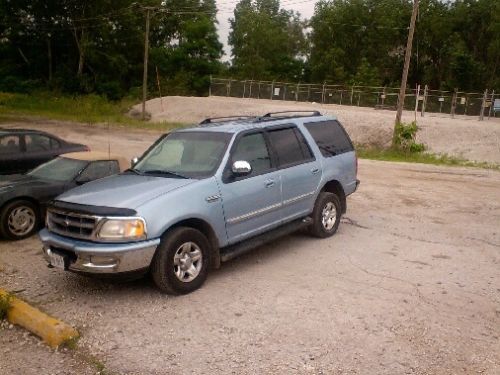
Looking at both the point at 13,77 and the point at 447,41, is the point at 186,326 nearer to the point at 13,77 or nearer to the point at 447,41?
the point at 13,77

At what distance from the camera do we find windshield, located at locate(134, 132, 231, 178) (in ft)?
19.7

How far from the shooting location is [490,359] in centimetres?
427

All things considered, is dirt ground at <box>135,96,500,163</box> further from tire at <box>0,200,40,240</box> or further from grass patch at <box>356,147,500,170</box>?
tire at <box>0,200,40,240</box>

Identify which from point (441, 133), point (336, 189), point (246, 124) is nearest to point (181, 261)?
point (246, 124)

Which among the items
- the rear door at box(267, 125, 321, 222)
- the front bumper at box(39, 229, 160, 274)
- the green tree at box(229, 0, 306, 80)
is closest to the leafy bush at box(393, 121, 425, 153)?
the rear door at box(267, 125, 321, 222)

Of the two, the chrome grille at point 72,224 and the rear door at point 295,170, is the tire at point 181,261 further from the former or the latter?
the rear door at point 295,170

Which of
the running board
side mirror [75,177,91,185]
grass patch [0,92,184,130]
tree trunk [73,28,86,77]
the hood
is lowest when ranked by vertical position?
grass patch [0,92,184,130]

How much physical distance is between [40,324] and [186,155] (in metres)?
2.62

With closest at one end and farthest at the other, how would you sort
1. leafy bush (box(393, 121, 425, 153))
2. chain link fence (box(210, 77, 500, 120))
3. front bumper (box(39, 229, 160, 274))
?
front bumper (box(39, 229, 160, 274)), leafy bush (box(393, 121, 425, 153)), chain link fence (box(210, 77, 500, 120))

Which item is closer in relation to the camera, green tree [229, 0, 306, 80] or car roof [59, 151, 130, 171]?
car roof [59, 151, 130, 171]

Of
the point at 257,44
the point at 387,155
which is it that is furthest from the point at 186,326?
the point at 257,44

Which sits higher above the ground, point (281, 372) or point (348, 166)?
point (348, 166)

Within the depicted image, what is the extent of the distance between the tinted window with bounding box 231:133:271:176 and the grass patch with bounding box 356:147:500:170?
1454 cm

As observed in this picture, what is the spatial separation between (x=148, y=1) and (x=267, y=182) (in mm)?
53952
